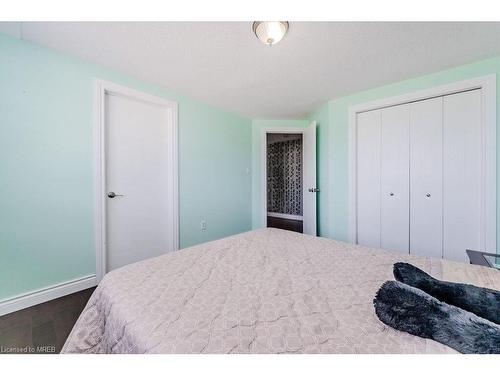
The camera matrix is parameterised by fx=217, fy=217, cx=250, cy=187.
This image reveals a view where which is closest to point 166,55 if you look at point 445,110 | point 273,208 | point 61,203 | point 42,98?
point 42,98

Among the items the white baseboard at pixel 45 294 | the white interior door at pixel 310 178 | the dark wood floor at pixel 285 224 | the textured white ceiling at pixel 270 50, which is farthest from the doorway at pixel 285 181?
the white baseboard at pixel 45 294

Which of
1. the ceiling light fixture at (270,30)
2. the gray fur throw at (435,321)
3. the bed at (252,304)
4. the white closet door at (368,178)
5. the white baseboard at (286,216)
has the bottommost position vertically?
the white baseboard at (286,216)

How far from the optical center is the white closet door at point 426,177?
2301 millimetres

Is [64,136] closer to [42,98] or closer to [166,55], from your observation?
[42,98]

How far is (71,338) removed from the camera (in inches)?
37.2

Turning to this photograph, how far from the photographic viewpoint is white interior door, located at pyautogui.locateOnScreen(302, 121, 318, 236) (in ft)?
10.7

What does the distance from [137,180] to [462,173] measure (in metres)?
3.40

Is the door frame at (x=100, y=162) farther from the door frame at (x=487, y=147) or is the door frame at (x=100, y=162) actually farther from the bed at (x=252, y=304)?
the door frame at (x=487, y=147)

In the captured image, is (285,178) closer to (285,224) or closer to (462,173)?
(285,224)

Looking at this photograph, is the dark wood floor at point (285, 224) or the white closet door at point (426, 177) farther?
the dark wood floor at point (285, 224)

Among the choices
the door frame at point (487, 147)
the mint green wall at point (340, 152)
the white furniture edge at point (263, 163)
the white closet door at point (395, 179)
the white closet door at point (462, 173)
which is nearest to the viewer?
the door frame at point (487, 147)

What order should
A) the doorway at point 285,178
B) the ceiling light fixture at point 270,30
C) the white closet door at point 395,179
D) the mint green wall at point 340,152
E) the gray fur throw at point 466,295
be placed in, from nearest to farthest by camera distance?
the gray fur throw at point 466,295 → the ceiling light fixture at point 270,30 → the white closet door at point 395,179 → the mint green wall at point 340,152 → the doorway at point 285,178

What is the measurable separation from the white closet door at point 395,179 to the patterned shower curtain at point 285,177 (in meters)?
2.97

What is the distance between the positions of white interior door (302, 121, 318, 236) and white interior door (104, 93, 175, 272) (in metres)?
1.99
